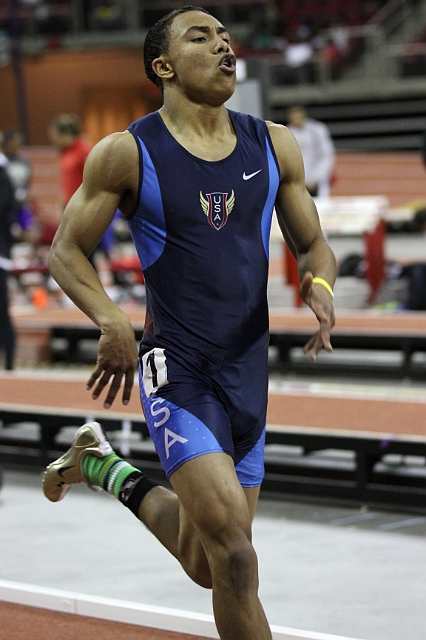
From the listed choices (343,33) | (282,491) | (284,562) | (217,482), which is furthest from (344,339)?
(343,33)

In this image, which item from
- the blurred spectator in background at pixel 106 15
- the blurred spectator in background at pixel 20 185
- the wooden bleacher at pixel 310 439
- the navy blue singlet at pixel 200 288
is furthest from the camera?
the blurred spectator in background at pixel 106 15

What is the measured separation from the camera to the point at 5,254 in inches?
297

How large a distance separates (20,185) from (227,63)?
41.8 ft

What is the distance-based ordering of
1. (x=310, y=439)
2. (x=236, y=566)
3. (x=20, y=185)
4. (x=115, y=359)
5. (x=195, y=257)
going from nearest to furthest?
(x=236, y=566)
(x=115, y=359)
(x=195, y=257)
(x=310, y=439)
(x=20, y=185)

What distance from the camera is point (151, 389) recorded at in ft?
9.03

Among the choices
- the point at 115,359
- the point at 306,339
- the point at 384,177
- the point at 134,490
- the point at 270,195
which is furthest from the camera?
the point at 384,177

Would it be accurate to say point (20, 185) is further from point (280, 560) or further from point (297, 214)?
point (297, 214)

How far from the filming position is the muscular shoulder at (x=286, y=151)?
9.60 ft

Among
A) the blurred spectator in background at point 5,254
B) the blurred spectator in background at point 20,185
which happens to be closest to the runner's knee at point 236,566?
the blurred spectator in background at point 5,254

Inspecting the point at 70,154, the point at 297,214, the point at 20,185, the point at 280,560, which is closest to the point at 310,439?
the point at 280,560

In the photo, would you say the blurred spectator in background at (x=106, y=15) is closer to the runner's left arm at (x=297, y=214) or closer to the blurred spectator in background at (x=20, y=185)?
the blurred spectator in background at (x=20, y=185)

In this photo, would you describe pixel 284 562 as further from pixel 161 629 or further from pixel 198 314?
pixel 198 314

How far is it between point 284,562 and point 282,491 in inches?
37.1

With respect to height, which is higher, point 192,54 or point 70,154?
point 192,54
